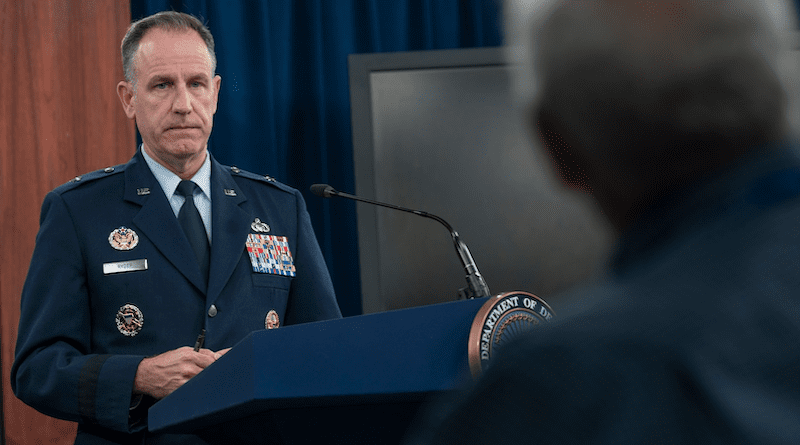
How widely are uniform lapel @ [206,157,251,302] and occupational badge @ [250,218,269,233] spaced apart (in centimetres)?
3

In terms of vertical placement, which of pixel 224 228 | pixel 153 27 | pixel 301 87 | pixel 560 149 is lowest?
pixel 224 228

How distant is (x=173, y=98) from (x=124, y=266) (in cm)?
40

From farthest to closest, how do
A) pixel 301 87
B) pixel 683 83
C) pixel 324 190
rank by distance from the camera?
pixel 301 87 < pixel 324 190 < pixel 683 83

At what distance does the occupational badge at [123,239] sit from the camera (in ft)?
5.70

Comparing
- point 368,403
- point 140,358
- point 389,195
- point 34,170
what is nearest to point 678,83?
point 368,403

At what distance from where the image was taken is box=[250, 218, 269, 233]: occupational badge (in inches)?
74.0

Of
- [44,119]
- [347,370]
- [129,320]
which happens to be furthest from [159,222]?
[44,119]

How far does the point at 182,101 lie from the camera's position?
6.08 ft

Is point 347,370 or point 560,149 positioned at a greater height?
point 560,149

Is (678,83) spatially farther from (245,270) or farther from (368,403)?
(245,270)

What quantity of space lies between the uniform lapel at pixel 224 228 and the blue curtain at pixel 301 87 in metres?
1.25

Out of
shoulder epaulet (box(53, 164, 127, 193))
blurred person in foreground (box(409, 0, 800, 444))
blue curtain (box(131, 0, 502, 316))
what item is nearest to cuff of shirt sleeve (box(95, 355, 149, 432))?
shoulder epaulet (box(53, 164, 127, 193))

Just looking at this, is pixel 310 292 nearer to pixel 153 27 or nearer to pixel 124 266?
pixel 124 266

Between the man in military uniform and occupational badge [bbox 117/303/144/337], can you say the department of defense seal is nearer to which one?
the man in military uniform
